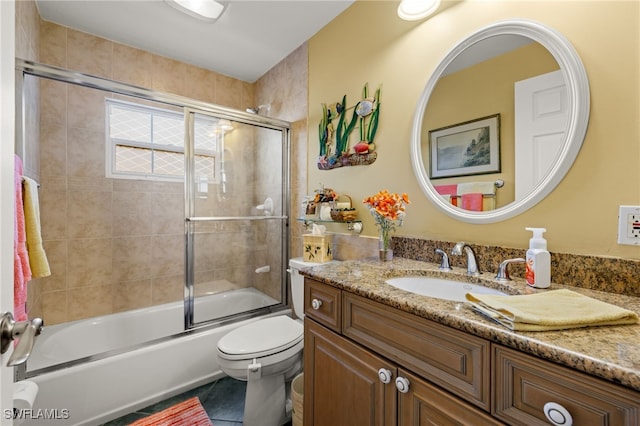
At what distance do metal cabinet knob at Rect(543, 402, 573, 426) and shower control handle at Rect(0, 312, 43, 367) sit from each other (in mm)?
966

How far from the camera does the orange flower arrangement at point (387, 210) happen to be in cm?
133

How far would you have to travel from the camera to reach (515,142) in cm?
106

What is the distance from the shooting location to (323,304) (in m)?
1.07

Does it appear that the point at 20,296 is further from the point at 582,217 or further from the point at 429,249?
the point at 582,217

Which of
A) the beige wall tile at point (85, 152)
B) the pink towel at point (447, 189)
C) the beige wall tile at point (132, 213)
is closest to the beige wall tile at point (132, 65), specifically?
the beige wall tile at point (85, 152)

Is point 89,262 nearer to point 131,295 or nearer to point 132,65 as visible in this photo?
point 131,295

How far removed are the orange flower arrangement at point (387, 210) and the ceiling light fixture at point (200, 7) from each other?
→ 5.30 feet

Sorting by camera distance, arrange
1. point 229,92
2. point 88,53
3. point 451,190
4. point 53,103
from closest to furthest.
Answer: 1. point 451,190
2. point 53,103
3. point 88,53
4. point 229,92

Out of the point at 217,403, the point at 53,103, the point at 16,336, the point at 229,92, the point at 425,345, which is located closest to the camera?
the point at 16,336

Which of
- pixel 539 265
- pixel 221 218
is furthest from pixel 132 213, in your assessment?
pixel 539 265

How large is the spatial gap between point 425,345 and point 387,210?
0.71 m

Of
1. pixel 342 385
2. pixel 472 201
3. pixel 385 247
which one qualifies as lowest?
pixel 342 385

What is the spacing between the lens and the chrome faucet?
3.59 feet

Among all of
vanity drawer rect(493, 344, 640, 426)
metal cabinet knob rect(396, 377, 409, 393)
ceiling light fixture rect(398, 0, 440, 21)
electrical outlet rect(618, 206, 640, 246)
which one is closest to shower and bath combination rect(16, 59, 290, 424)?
ceiling light fixture rect(398, 0, 440, 21)
